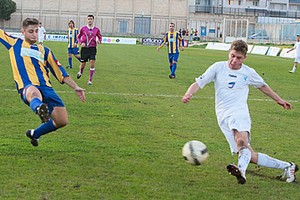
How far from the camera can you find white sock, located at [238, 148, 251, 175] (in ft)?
20.3

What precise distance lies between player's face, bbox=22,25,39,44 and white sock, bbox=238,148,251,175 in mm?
3125

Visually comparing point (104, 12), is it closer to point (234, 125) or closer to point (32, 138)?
point (32, 138)

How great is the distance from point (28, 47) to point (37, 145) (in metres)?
1.43

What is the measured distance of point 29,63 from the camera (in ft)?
23.8

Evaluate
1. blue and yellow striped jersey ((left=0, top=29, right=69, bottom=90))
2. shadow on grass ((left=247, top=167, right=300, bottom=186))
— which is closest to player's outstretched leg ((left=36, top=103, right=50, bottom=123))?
blue and yellow striped jersey ((left=0, top=29, right=69, bottom=90))

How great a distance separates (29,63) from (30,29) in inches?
17.7

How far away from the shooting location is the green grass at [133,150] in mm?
5984

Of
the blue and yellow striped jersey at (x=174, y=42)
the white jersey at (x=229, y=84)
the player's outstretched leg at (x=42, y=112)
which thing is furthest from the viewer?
the blue and yellow striped jersey at (x=174, y=42)

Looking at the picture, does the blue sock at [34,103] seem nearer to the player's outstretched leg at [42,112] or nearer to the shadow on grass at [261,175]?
the player's outstretched leg at [42,112]

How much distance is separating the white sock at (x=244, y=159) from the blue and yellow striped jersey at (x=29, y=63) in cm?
272

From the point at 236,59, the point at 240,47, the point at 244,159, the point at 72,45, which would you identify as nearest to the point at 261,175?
the point at 244,159

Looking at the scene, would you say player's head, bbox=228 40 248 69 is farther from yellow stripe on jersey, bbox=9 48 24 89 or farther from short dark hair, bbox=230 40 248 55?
yellow stripe on jersey, bbox=9 48 24 89

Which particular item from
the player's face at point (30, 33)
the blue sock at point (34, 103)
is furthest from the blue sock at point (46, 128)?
the player's face at point (30, 33)

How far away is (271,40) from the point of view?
219 ft
